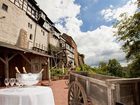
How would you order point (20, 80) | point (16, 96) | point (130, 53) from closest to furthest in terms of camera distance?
point (16, 96)
point (20, 80)
point (130, 53)

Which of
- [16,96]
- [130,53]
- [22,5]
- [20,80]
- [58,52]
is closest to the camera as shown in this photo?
[16,96]

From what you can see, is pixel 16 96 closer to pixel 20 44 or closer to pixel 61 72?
pixel 20 44

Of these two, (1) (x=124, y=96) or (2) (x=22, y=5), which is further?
(2) (x=22, y=5)

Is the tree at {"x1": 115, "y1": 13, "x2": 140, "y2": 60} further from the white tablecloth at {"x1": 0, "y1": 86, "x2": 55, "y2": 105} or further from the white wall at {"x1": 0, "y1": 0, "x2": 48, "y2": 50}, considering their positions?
the white tablecloth at {"x1": 0, "y1": 86, "x2": 55, "y2": 105}

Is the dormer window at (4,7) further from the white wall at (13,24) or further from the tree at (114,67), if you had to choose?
the tree at (114,67)

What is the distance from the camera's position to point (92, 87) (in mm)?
5508

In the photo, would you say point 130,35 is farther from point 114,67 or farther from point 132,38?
point 114,67

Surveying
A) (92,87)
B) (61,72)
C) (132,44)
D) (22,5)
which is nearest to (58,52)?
(61,72)

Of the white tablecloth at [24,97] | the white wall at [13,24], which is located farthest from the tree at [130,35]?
the white tablecloth at [24,97]

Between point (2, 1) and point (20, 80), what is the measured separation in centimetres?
2059

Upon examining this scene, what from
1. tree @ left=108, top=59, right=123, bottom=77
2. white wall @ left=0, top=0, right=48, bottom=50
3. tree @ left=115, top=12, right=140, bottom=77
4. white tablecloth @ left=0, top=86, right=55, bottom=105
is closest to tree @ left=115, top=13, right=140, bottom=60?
tree @ left=115, top=12, right=140, bottom=77

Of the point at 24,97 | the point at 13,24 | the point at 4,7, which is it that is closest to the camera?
the point at 24,97

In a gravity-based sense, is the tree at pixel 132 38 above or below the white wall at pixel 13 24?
below

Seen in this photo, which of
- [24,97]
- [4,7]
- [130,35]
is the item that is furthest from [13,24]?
[24,97]
